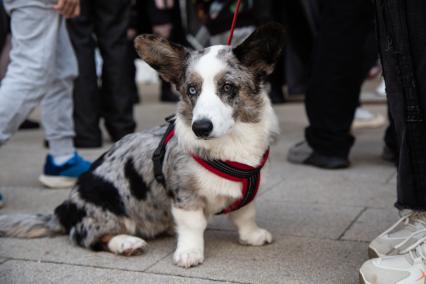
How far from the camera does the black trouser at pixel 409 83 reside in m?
2.61

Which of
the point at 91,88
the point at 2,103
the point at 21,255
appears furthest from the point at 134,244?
the point at 91,88

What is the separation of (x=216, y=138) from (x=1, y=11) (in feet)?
7.78

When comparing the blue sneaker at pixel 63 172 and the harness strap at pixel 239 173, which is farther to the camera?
the blue sneaker at pixel 63 172

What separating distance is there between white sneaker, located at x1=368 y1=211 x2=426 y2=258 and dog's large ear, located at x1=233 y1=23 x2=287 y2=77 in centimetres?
94

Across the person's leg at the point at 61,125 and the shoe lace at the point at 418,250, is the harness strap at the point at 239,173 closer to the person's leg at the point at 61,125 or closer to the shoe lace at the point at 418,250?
the shoe lace at the point at 418,250

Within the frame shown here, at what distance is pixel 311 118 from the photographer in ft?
16.5

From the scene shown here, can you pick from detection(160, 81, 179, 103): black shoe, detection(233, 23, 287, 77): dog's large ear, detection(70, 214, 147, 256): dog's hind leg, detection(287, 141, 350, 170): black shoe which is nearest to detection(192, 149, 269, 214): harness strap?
detection(233, 23, 287, 77): dog's large ear

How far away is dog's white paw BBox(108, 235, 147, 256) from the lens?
3211 millimetres

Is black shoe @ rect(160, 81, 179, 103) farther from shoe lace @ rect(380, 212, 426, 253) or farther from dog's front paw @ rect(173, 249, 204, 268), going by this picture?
shoe lace @ rect(380, 212, 426, 253)

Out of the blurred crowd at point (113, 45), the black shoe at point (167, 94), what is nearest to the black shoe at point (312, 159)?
the blurred crowd at point (113, 45)

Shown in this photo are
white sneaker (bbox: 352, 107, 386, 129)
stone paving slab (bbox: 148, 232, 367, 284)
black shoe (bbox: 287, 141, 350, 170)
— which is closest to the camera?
stone paving slab (bbox: 148, 232, 367, 284)

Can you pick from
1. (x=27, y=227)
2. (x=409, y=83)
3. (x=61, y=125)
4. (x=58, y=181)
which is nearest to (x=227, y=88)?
(x=409, y=83)

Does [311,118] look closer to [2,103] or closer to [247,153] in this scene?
[247,153]

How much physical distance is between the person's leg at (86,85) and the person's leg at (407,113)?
377 centimetres
